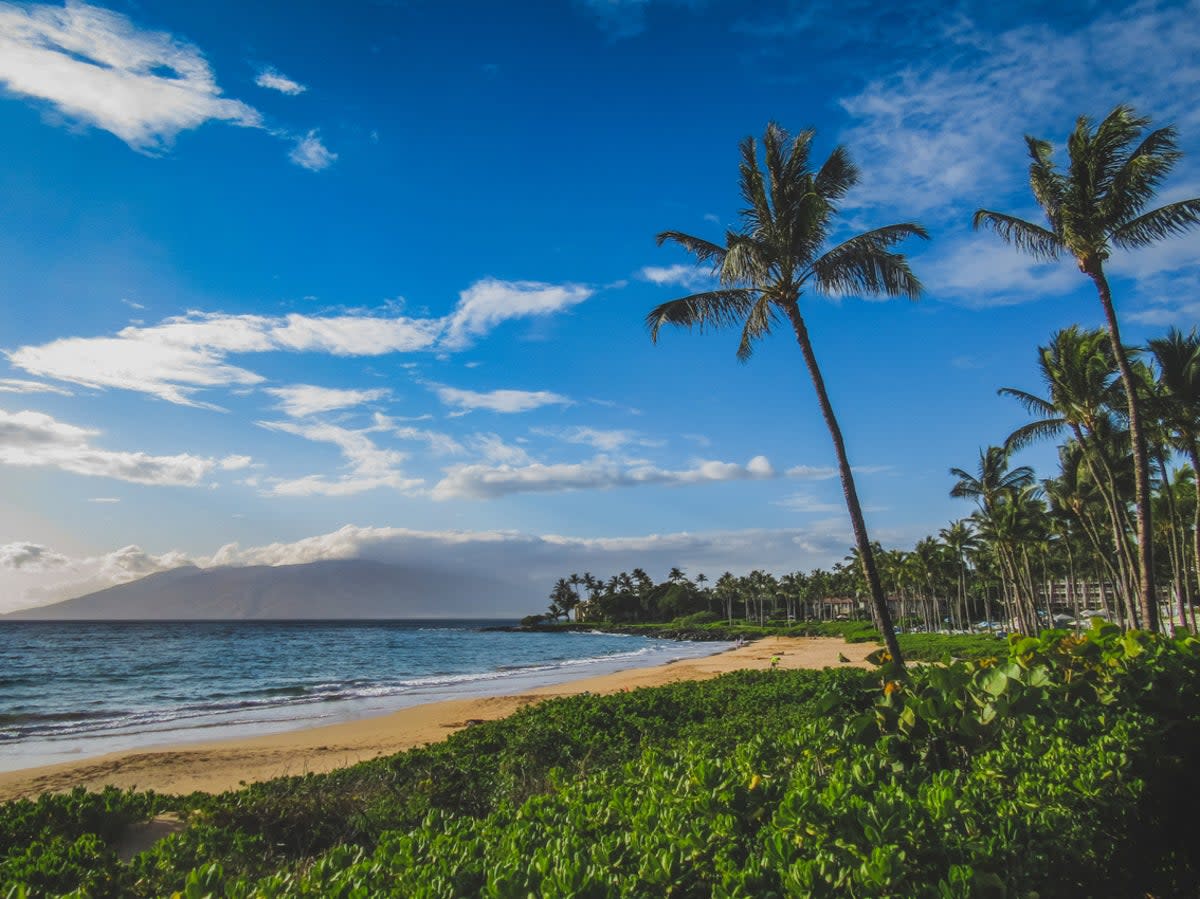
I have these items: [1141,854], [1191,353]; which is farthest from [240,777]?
[1191,353]

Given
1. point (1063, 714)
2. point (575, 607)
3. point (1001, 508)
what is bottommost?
point (575, 607)

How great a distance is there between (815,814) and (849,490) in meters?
9.79

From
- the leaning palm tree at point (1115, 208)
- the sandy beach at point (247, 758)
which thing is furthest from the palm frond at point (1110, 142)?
the sandy beach at point (247, 758)

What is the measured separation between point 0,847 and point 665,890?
6475 mm

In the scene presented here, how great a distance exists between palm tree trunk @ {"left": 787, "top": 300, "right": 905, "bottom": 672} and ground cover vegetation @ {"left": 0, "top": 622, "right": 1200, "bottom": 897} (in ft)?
16.3

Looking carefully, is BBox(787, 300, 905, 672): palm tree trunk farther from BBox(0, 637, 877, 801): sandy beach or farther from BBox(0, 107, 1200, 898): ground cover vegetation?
BBox(0, 637, 877, 801): sandy beach

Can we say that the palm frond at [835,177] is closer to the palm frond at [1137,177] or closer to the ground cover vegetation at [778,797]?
the ground cover vegetation at [778,797]

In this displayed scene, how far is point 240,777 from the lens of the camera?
1111cm

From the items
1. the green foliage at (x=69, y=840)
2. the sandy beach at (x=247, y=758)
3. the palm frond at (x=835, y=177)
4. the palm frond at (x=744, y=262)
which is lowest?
the sandy beach at (x=247, y=758)

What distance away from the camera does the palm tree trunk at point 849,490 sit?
1084 cm

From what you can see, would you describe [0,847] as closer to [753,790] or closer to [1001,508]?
[753,790]

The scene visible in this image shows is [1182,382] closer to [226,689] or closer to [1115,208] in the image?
[1115,208]

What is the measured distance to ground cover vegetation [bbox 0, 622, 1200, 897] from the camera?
7.16ft

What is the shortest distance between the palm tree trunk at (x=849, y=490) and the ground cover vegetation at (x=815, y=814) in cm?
498
